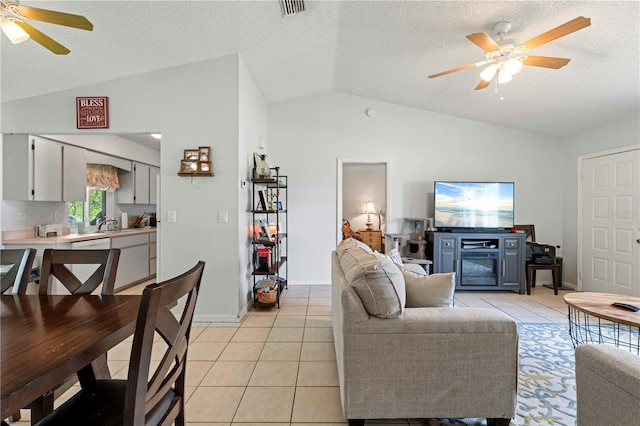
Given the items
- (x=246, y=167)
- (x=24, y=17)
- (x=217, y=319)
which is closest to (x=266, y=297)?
(x=217, y=319)

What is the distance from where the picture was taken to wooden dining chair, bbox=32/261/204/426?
90 cm

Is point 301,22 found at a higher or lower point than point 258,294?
higher

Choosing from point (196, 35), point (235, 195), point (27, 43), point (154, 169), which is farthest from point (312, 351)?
point (154, 169)

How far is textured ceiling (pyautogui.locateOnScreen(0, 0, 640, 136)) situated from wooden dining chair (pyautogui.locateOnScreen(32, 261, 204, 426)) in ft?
8.37

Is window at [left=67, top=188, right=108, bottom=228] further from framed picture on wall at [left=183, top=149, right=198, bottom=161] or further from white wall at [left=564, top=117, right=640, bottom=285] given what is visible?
white wall at [left=564, top=117, right=640, bottom=285]

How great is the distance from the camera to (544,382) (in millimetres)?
2121

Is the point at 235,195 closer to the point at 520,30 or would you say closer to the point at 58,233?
the point at 58,233

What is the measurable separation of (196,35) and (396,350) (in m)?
3.17

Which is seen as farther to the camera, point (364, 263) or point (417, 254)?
point (417, 254)

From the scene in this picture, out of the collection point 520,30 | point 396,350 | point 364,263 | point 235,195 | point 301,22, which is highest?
point 301,22

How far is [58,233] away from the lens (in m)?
3.95

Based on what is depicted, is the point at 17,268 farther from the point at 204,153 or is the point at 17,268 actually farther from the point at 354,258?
the point at 354,258

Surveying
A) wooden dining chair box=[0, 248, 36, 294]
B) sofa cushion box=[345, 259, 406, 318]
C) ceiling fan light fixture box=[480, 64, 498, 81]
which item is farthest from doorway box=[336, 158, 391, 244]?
wooden dining chair box=[0, 248, 36, 294]

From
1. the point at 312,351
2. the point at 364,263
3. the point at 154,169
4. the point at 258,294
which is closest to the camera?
the point at 364,263
